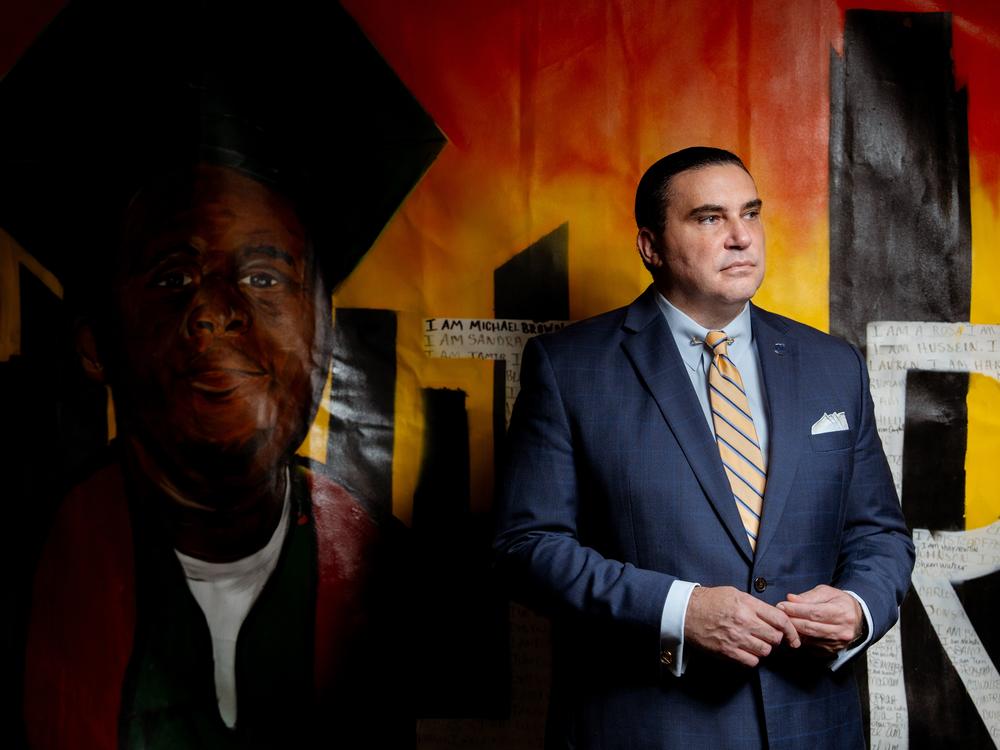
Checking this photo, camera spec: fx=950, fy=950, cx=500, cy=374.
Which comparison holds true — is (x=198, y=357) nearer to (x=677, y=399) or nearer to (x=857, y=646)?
(x=677, y=399)

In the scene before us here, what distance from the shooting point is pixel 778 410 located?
1567 millimetres

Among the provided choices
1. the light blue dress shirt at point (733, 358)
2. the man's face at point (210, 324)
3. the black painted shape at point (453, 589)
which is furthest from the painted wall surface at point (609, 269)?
the light blue dress shirt at point (733, 358)

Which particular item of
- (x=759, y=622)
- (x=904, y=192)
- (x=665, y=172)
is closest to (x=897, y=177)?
(x=904, y=192)

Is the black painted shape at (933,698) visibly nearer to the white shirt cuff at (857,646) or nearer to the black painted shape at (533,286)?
the white shirt cuff at (857,646)

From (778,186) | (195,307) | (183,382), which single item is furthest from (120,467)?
(778,186)

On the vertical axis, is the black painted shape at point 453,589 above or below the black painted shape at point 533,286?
below

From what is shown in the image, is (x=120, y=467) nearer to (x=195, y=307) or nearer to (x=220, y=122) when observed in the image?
(x=195, y=307)

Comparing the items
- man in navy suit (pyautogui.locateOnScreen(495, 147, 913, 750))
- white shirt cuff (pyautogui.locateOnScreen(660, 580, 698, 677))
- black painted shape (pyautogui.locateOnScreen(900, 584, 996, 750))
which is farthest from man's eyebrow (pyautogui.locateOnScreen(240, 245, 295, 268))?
black painted shape (pyautogui.locateOnScreen(900, 584, 996, 750))

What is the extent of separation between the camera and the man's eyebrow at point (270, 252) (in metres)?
2.06

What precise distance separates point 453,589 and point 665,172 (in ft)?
3.33

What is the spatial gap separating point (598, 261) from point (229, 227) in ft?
2.68

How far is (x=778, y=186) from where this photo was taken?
218cm

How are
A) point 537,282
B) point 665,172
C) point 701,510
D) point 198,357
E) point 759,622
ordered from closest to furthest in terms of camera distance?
point 759,622
point 701,510
point 665,172
point 198,357
point 537,282

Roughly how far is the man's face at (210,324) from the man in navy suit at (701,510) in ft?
2.25
